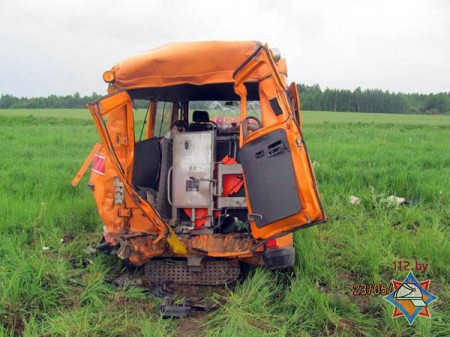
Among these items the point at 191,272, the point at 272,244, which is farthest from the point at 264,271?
the point at 191,272

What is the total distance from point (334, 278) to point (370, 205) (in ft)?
7.85

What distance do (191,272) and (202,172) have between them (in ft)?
3.09

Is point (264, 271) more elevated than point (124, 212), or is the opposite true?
point (124, 212)

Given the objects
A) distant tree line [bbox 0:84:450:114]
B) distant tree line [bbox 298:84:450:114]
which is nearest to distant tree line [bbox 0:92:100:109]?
distant tree line [bbox 0:84:450:114]

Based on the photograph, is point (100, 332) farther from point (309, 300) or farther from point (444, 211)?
point (444, 211)

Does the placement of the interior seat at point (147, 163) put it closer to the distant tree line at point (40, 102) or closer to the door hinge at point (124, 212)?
the door hinge at point (124, 212)

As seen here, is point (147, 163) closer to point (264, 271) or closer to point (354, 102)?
point (264, 271)

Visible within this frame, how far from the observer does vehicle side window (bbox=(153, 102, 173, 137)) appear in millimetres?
4951

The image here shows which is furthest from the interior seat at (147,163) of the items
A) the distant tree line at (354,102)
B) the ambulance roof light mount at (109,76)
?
the distant tree line at (354,102)

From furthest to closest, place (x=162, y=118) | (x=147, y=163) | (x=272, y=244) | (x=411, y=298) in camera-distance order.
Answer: (x=162, y=118) < (x=147, y=163) < (x=272, y=244) < (x=411, y=298)

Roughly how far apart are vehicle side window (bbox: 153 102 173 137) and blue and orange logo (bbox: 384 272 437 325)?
2.85 meters

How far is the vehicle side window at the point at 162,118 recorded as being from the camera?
195 inches

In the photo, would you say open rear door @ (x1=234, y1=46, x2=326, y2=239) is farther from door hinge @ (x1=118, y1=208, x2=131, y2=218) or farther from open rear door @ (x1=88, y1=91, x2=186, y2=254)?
door hinge @ (x1=118, y1=208, x2=131, y2=218)

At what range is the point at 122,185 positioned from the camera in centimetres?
394
